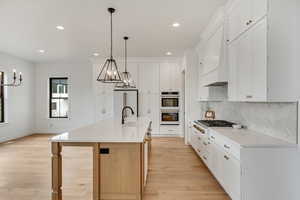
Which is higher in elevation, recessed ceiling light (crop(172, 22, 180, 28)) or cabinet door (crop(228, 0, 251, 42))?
recessed ceiling light (crop(172, 22, 180, 28))

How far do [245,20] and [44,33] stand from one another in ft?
13.3

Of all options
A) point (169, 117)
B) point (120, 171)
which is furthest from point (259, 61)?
point (169, 117)

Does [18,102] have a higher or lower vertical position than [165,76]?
lower

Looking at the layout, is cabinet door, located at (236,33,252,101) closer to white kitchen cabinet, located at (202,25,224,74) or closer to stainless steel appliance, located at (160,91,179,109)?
white kitchen cabinet, located at (202,25,224,74)

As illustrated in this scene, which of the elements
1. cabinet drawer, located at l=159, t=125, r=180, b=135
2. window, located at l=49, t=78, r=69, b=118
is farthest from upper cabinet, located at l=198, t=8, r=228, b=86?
window, located at l=49, t=78, r=69, b=118

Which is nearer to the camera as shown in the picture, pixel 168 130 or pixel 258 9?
pixel 258 9

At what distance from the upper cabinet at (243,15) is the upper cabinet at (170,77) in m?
3.84

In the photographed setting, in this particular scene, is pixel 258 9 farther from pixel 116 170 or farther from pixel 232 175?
pixel 116 170

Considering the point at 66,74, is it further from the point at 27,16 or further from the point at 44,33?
the point at 27,16

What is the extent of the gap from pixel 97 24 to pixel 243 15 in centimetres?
261

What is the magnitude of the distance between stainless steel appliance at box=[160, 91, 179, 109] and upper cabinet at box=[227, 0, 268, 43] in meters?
3.90

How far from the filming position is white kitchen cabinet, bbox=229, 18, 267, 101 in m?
2.12

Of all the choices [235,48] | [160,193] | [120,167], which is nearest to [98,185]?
[120,167]

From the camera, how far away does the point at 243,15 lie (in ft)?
8.27
